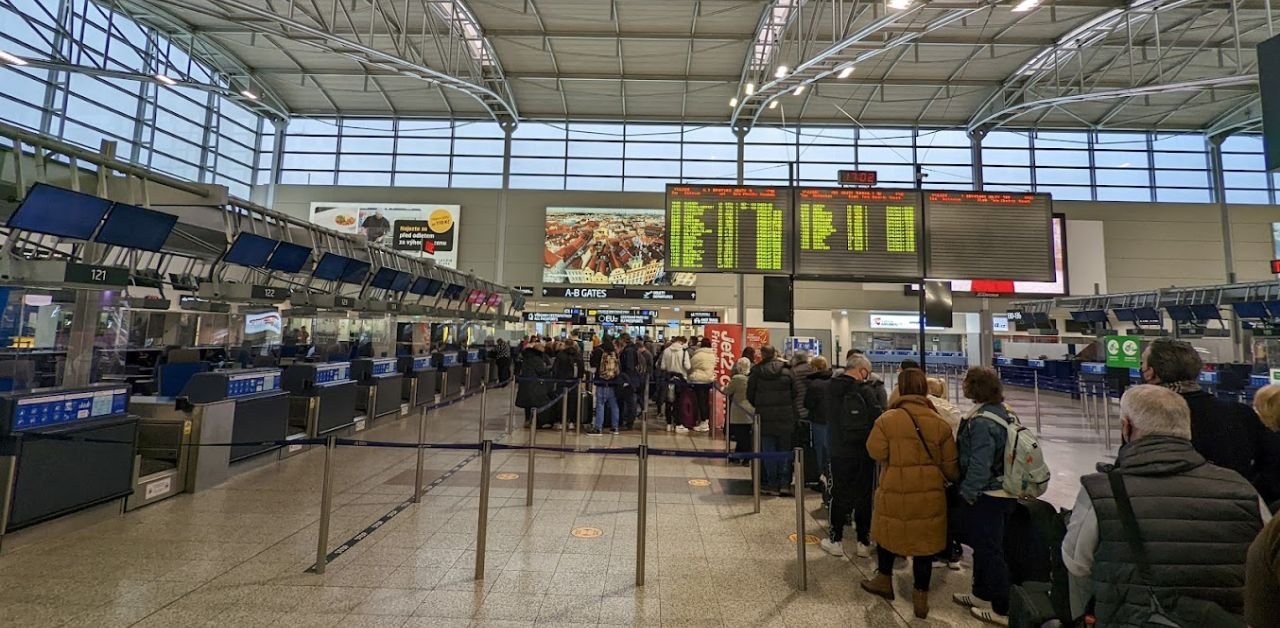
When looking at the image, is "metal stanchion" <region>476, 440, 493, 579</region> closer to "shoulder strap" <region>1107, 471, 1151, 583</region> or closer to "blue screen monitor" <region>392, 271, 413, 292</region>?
"shoulder strap" <region>1107, 471, 1151, 583</region>

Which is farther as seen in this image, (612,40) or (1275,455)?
(612,40)

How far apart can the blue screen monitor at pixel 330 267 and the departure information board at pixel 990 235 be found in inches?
335

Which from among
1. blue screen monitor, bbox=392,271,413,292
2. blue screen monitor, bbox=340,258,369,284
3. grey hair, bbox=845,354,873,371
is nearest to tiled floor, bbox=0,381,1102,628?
grey hair, bbox=845,354,873,371

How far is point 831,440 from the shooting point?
3650 mm

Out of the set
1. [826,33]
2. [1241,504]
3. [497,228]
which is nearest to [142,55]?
[497,228]

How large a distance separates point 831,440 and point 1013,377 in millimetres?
21929

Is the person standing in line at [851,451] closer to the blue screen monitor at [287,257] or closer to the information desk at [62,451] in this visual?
the information desk at [62,451]

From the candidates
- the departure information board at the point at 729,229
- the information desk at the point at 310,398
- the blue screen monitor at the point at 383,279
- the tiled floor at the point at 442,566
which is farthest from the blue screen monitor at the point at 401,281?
the departure information board at the point at 729,229

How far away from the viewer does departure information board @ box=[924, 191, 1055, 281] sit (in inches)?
263

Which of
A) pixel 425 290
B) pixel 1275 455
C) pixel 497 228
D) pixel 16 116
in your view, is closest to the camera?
pixel 1275 455

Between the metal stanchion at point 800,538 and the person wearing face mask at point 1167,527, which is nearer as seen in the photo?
the person wearing face mask at point 1167,527

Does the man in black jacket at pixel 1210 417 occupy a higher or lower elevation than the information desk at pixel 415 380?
higher

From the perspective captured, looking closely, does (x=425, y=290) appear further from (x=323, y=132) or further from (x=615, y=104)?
(x=323, y=132)

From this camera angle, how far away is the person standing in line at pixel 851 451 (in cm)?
351
